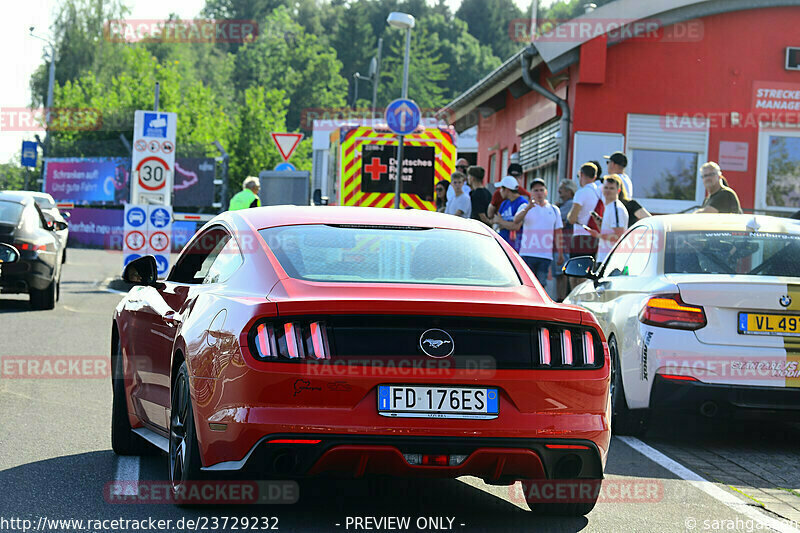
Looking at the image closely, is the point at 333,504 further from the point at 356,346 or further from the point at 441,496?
the point at 356,346

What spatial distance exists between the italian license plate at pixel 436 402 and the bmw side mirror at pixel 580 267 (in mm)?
4201

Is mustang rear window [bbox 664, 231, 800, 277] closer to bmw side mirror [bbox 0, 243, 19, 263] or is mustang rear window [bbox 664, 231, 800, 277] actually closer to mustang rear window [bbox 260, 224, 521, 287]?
mustang rear window [bbox 260, 224, 521, 287]

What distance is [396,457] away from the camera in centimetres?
498

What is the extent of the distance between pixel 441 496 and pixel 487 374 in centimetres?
137

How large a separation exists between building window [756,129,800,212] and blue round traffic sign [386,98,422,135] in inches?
252

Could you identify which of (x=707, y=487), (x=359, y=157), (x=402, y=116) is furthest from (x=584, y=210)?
(x=707, y=487)

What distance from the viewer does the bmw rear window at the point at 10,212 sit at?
17.6 m

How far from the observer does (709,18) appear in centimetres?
2172

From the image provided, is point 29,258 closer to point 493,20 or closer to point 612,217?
point 612,217

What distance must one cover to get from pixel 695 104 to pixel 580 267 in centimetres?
1325

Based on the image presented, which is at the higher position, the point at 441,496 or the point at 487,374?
the point at 487,374

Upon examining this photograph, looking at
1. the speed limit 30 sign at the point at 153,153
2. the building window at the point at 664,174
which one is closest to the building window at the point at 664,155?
the building window at the point at 664,174

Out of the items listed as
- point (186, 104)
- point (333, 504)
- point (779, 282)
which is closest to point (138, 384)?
point (333, 504)

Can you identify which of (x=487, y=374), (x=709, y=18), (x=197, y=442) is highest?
(x=709, y=18)
